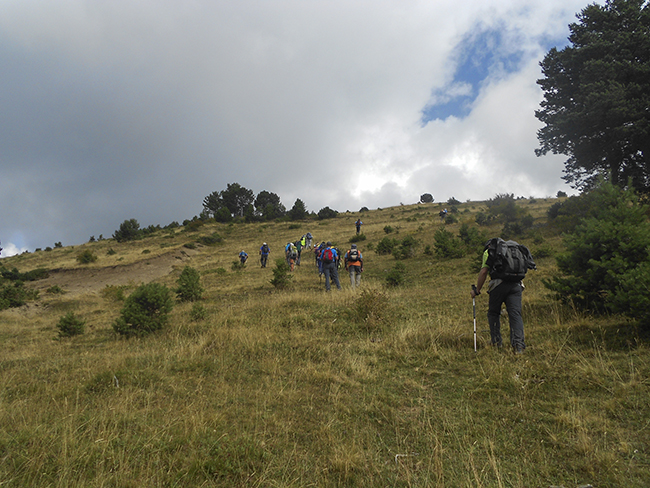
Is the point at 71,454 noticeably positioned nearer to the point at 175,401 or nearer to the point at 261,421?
the point at 175,401

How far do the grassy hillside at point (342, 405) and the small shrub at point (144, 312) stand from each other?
0.55 m

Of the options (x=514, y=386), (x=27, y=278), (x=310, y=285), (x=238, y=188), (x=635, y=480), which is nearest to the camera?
(x=635, y=480)

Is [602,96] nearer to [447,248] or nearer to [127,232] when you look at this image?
[447,248]

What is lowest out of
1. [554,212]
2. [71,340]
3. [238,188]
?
[71,340]

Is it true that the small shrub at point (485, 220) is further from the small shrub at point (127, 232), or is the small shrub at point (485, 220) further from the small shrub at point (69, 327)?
the small shrub at point (127, 232)

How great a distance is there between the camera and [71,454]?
2.83 metres

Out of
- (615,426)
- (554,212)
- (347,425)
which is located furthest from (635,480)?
(554,212)

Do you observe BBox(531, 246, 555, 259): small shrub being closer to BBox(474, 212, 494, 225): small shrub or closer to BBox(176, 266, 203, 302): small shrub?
BBox(474, 212, 494, 225): small shrub

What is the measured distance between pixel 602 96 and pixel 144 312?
24300mm

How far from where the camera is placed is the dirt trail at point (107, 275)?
2517 centimetres

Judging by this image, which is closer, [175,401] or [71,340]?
[175,401]

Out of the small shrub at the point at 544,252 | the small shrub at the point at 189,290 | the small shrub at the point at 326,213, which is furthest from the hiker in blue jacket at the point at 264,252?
the small shrub at the point at 326,213

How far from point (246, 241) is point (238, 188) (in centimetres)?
3271

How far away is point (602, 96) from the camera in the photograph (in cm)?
1764
